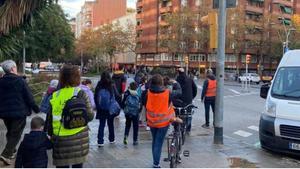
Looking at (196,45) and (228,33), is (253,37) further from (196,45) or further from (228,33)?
(228,33)

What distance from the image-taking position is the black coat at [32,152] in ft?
17.5

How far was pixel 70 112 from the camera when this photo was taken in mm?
5180

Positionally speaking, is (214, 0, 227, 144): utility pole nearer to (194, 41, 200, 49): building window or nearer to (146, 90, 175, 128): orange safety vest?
(146, 90, 175, 128): orange safety vest

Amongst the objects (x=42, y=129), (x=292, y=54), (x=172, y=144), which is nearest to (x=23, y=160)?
(x=42, y=129)

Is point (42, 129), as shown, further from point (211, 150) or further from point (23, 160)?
point (211, 150)

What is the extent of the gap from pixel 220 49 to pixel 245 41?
7233 cm

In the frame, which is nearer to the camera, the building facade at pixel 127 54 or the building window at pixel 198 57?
the building window at pixel 198 57

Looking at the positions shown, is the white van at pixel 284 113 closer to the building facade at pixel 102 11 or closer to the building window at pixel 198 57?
the building window at pixel 198 57

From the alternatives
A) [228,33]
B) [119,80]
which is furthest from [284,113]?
[228,33]

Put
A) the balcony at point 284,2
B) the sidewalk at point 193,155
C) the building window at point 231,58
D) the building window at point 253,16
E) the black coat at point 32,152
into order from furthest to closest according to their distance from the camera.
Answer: the balcony at point 284,2 → the building window at point 253,16 → the building window at point 231,58 → the sidewalk at point 193,155 → the black coat at point 32,152

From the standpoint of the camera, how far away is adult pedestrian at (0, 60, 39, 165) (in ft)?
24.7

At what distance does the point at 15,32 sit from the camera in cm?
1027

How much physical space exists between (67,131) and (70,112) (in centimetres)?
24

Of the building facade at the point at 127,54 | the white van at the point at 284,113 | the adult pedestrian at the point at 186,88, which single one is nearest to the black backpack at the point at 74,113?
the white van at the point at 284,113
